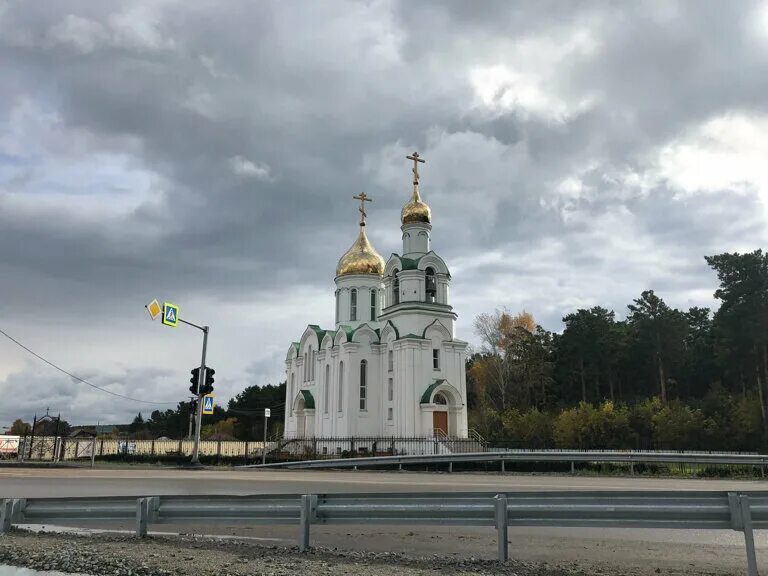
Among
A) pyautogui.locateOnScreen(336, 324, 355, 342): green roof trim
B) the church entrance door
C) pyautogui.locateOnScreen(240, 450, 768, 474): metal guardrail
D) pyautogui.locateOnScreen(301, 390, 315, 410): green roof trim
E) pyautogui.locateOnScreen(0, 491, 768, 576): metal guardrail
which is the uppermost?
pyautogui.locateOnScreen(336, 324, 355, 342): green roof trim

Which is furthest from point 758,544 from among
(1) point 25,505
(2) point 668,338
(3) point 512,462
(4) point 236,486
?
(2) point 668,338

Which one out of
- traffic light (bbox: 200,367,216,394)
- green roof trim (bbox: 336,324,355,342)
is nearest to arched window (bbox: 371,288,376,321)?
green roof trim (bbox: 336,324,355,342)

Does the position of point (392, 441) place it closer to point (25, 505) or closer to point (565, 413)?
point (565, 413)

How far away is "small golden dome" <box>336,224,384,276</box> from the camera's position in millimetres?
50875

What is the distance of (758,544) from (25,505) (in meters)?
Result: 10.4

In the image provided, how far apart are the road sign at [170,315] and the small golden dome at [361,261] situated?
2581cm

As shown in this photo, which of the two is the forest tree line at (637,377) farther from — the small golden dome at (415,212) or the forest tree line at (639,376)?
the small golden dome at (415,212)

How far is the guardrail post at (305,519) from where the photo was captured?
7777mm

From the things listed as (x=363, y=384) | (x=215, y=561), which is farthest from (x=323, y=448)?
(x=215, y=561)

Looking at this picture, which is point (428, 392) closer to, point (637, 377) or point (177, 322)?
point (177, 322)

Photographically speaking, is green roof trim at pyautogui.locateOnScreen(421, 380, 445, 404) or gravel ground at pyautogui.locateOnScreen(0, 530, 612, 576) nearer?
gravel ground at pyautogui.locateOnScreen(0, 530, 612, 576)

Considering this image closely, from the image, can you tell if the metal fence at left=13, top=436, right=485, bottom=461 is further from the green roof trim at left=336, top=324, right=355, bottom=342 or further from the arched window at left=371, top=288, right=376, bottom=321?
the arched window at left=371, top=288, right=376, bottom=321

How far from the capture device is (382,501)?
7.70m

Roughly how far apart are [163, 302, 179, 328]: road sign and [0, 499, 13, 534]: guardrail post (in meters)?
16.4
